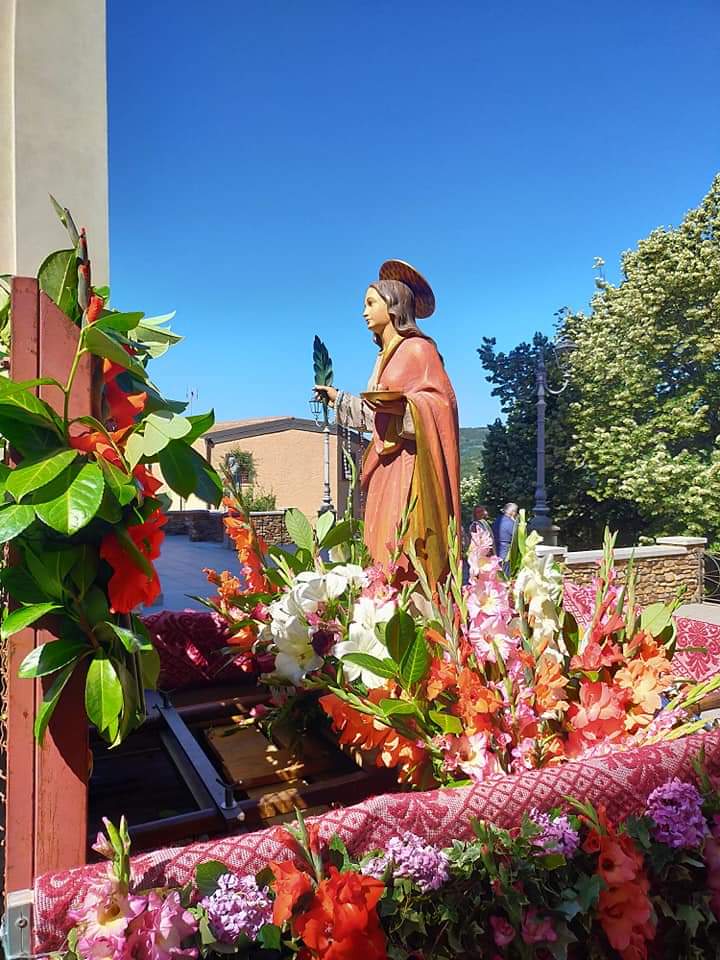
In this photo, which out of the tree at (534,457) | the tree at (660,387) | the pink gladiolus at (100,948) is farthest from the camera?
the tree at (534,457)

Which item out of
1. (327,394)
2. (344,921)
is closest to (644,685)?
(344,921)

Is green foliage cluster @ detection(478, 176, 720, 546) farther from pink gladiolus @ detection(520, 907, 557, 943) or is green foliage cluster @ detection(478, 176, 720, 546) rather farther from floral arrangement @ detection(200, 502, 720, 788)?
pink gladiolus @ detection(520, 907, 557, 943)

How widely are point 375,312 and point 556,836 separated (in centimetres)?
236

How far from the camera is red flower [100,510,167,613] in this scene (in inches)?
34.0

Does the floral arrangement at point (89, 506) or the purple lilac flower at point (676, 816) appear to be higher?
the floral arrangement at point (89, 506)

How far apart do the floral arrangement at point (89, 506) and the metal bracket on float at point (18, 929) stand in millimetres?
182

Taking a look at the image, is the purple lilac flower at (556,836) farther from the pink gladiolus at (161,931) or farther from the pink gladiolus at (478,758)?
the pink gladiolus at (161,931)

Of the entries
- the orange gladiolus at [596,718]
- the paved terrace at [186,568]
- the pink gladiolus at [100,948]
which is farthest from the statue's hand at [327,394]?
the paved terrace at [186,568]

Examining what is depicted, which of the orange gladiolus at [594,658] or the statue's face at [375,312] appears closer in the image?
the orange gladiolus at [594,658]

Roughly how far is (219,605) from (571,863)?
1.30m

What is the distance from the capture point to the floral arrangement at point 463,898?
741 mm

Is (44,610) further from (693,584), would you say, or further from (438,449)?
(693,584)

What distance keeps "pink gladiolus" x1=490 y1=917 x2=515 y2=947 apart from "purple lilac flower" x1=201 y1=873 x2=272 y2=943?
31 cm

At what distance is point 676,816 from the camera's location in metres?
0.96
